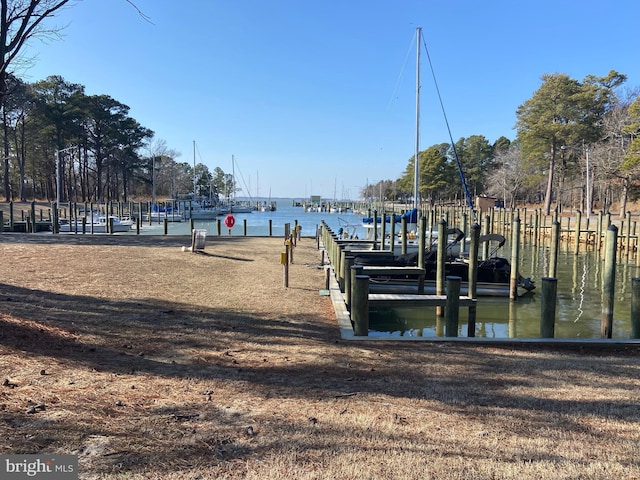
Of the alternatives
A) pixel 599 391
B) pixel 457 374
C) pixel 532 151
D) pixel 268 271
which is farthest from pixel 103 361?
pixel 532 151

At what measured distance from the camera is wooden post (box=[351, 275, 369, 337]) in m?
7.16

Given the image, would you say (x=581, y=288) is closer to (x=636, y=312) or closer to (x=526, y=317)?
(x=526, y=317)

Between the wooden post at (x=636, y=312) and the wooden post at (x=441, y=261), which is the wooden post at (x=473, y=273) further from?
the wooden post at (x=636, y=312)

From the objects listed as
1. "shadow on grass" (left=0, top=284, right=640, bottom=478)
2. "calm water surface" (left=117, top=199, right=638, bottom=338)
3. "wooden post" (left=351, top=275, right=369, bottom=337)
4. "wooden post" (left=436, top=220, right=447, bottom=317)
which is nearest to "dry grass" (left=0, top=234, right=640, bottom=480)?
"shadow on grass" (left=0, top=284, right=640, bottom=478)

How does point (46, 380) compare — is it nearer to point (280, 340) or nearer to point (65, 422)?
point (65, 422)

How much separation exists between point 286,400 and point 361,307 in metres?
3.47

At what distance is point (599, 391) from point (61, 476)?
447cm

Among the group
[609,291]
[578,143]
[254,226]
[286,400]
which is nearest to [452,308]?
[609,291]

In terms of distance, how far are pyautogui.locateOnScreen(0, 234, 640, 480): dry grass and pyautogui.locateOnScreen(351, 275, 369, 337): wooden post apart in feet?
1.33

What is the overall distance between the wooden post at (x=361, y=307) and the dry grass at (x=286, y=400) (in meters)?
0.41

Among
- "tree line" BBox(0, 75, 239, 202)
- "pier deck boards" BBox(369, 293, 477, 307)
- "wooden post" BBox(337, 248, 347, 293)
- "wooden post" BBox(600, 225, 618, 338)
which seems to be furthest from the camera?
"tree line" BBox(0, 75, 239, 202)

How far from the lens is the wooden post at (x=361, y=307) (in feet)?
23.5

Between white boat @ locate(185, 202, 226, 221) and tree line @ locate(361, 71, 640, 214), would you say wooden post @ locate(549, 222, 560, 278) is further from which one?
white boat @ locate(185, 202, 226, 221)

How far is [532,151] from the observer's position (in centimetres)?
5031
